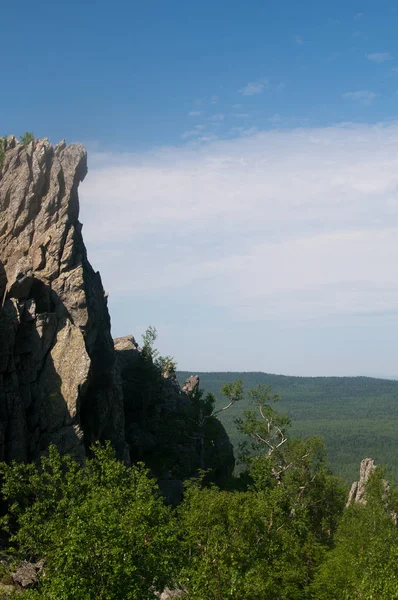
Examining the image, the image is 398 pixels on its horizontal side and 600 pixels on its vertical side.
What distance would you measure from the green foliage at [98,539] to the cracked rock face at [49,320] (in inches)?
794

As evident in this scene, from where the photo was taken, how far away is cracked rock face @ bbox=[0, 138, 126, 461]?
60281 millimetres

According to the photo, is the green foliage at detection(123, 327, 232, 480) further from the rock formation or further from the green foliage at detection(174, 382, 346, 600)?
the rock formation

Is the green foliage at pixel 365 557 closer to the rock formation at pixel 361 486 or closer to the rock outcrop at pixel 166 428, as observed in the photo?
the rock formation at pixel 361 486

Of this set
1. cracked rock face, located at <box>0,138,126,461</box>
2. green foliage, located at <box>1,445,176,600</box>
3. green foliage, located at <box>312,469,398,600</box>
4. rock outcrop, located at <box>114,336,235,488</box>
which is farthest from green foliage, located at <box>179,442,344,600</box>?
rock outcrop, located at <box>114,336,235,488</box>

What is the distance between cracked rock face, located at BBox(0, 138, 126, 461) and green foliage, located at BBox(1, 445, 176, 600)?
20166 millimetres

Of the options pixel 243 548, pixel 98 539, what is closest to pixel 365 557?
pixel 243 548

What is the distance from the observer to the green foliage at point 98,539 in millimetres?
26906

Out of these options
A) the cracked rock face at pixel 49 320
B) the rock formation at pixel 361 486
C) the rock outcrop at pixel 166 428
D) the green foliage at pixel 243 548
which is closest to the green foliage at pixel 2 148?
the cracked rock face at pixel 49 320

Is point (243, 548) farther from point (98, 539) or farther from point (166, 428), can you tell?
point (166, 428)

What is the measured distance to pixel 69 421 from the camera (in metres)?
62.3

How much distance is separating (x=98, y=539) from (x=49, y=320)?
41382mm

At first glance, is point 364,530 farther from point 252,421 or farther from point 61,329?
point 61,329

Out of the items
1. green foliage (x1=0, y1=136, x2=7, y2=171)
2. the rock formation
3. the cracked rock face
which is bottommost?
the rock formation

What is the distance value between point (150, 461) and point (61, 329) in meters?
27.5
